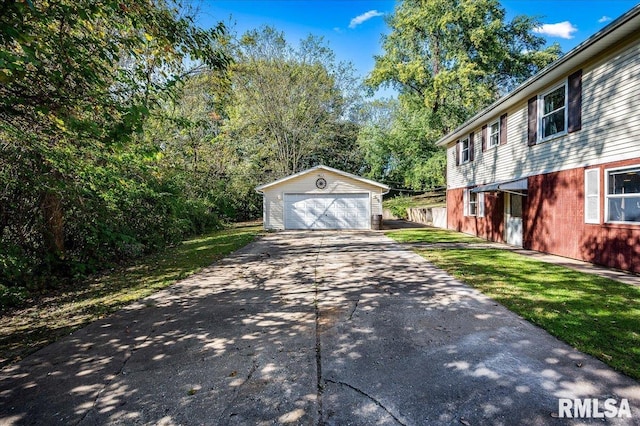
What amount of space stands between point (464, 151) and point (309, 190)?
325 inches

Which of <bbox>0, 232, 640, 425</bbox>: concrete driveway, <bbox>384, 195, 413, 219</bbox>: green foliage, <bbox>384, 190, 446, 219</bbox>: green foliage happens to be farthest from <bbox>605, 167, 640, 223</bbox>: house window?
<bbox>384, 195, 413, 219</bbox>: green foliage

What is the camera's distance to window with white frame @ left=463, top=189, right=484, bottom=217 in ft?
43.1

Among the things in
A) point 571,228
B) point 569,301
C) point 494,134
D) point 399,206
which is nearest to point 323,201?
point 494,134

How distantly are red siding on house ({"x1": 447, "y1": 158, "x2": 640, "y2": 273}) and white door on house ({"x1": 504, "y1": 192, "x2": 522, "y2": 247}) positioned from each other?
243 millimetres

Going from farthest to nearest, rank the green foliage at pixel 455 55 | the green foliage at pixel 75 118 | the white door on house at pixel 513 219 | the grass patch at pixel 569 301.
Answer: the green foliage at pixel 455 55, the white door on house at pixel 513 219, the green foliage at pixel 75 118, the grass patch at pixel 569 301

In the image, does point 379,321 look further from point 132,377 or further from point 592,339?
point 132,377

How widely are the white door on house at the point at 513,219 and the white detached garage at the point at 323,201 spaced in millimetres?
7545

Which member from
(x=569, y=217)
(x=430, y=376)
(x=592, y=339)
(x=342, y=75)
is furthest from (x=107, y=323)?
(x=342, y=75)

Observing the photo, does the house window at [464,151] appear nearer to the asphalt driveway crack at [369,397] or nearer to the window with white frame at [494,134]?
the window with white frame at [494,134]

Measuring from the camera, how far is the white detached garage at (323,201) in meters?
18.2

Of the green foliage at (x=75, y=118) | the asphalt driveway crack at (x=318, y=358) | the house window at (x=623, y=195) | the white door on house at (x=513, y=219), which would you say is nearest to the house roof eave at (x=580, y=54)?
the house window at (x=623, y=195)

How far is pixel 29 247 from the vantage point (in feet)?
20.3

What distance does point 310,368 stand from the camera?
292cm

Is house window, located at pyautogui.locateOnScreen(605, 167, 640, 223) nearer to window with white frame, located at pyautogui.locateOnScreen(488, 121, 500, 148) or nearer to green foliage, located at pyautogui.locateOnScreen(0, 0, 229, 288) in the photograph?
window with white frame, located at pyautogui.locateOnScreen(488, 121, 500, 148)
